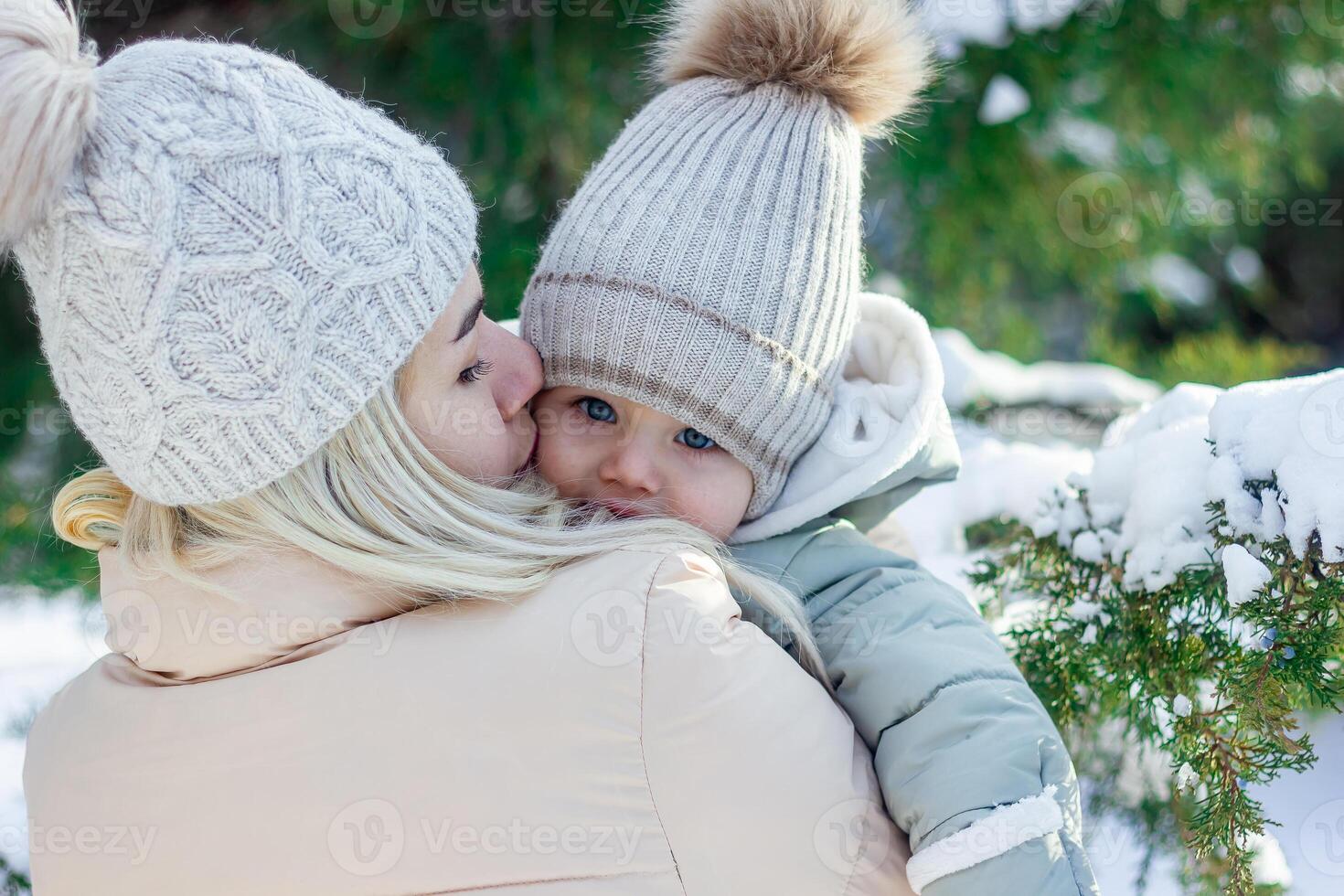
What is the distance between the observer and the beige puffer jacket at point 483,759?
1102mm

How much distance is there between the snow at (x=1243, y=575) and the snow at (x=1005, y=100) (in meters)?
1.84

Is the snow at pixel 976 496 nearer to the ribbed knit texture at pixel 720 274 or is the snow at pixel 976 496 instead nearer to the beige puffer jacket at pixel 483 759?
the ribbed knit texture at pixel 720 274

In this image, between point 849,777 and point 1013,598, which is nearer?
point 849,777

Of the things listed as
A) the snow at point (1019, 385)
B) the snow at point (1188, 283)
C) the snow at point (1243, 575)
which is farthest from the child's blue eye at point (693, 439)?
the snow at point (1188, 283)

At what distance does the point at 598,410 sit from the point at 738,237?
30 cm

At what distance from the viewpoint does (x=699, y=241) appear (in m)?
1.44

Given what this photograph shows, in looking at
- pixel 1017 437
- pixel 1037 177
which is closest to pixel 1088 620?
pixel 1017 437

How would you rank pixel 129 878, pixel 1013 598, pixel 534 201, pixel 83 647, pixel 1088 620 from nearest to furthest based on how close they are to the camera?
pixel 129 878 < pixel 1088 620 < pixel 1013 598 < pixel 83 647 < pixel 534 201

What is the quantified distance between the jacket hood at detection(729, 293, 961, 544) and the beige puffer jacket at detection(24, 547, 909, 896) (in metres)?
0.35

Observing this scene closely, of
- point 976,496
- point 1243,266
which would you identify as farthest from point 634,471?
point 1243,266

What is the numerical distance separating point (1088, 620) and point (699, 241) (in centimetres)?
71

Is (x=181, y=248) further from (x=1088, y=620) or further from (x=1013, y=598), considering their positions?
(x=1013, y=598)

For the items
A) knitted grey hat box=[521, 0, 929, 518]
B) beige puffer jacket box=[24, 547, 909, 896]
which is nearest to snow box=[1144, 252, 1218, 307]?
knitted grey hat box=[521, 0, 929, 518]

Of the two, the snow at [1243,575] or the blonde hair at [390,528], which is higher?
the snow at [1243,575]
